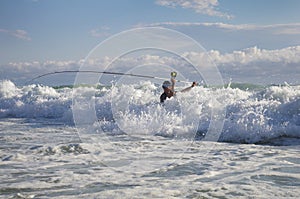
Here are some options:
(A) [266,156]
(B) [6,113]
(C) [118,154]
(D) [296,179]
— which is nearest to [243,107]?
(A) [266,156]

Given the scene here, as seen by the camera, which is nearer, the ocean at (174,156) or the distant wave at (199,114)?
the ocean at (174,156)

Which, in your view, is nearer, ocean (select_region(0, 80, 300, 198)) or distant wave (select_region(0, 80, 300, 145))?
ocean (select_region(0, 80, 300, 198))

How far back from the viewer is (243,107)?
1625cm

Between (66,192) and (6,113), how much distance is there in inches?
833

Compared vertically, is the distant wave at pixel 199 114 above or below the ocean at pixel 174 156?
above

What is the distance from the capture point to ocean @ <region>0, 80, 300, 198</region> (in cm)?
618

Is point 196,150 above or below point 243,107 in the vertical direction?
below

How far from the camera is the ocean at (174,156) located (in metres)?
6.18

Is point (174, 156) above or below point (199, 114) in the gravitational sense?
below

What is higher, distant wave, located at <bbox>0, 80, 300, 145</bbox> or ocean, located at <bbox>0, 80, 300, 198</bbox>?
distant wave, located at <bbox>0, 80, 300, 145</bbox>

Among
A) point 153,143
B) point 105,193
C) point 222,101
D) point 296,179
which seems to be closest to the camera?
point 105,193

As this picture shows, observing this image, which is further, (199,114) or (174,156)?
(199,114)

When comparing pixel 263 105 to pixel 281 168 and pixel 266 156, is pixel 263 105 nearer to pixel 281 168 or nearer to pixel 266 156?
pixel 266 156

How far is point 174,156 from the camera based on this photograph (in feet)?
29.9
